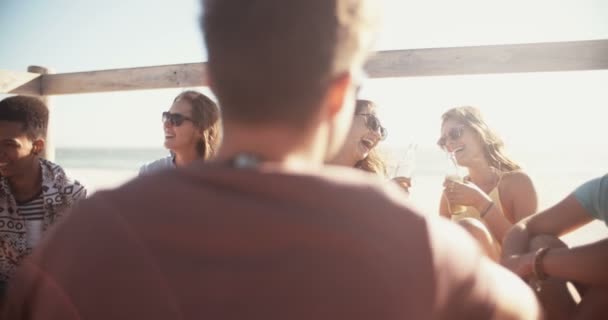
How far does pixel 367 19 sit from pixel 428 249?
440mm

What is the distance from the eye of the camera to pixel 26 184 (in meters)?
2.78

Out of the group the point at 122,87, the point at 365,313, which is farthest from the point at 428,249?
the point at 122,87

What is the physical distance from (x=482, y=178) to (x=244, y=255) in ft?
11.3

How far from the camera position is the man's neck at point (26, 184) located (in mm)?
2758

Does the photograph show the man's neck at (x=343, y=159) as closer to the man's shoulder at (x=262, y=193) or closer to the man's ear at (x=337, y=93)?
the man's ear at (x=337, y=93)

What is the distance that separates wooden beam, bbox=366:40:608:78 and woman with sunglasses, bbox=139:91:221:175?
1611 millimetres

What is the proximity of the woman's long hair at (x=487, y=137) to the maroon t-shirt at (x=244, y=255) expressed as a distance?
3263mm

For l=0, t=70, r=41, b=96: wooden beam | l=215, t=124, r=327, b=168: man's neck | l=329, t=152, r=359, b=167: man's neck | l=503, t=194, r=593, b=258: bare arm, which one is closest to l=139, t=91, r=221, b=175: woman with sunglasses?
l=329, t=152, r=359, b=167: man's neck

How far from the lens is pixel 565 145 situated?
3184cm

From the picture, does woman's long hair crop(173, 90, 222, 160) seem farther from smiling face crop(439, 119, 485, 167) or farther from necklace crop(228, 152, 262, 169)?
necklace crop(228, 152, 262, 169)

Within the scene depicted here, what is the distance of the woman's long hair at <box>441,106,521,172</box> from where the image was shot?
356 cm

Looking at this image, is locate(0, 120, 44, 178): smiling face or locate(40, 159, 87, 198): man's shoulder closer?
locate(0, 120, 44, 178): smiling face

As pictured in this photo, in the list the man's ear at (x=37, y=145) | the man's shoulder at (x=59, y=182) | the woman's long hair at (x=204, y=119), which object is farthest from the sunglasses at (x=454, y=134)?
the man's ear at (x=37, y=145)

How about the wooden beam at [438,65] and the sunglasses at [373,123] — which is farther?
the sunglasses at [373,123]
